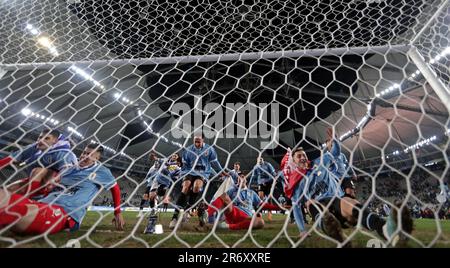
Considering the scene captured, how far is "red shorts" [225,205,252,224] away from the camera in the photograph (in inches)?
61.2

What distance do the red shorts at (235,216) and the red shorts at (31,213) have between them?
943 millimetres

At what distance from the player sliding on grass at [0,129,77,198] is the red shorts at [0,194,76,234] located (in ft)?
0.11

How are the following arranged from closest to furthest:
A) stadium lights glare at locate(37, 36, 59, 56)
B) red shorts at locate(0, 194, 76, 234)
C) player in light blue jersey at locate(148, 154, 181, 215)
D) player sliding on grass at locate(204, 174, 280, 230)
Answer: red shorts at locate(0, 194, 76, 234)
stadium lights glare at locate(37, 36, 59, 56)
player sliding on grass at locate(204, 174, 280, 230)
player in light blue jersey at locate(148, 154, 181, 215)

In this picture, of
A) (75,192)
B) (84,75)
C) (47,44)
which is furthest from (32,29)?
(75,192)

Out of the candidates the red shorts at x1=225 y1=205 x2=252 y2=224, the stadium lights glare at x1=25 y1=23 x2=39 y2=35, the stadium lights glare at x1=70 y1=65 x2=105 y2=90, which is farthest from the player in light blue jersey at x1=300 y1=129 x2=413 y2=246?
the stadium lights glare at x1=25 y1=23 x2=39 y2=35

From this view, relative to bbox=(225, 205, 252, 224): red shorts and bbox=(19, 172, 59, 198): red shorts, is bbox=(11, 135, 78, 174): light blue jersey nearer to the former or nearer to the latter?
bbox=(19, 172, 59, 198): red shorts

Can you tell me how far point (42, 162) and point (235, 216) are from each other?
3.38 ft

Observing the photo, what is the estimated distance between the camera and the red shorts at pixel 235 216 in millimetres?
1555

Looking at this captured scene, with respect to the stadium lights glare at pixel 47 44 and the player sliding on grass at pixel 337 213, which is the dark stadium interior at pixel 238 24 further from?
the player sliding on grass at pixel 337 213

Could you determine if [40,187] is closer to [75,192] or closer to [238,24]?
[75,192]

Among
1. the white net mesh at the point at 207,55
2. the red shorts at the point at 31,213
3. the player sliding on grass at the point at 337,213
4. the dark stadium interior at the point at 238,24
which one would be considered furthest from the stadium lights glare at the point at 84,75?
the player sliding on grass at the point at 337,213

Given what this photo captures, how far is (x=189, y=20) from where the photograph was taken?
3.97ft
